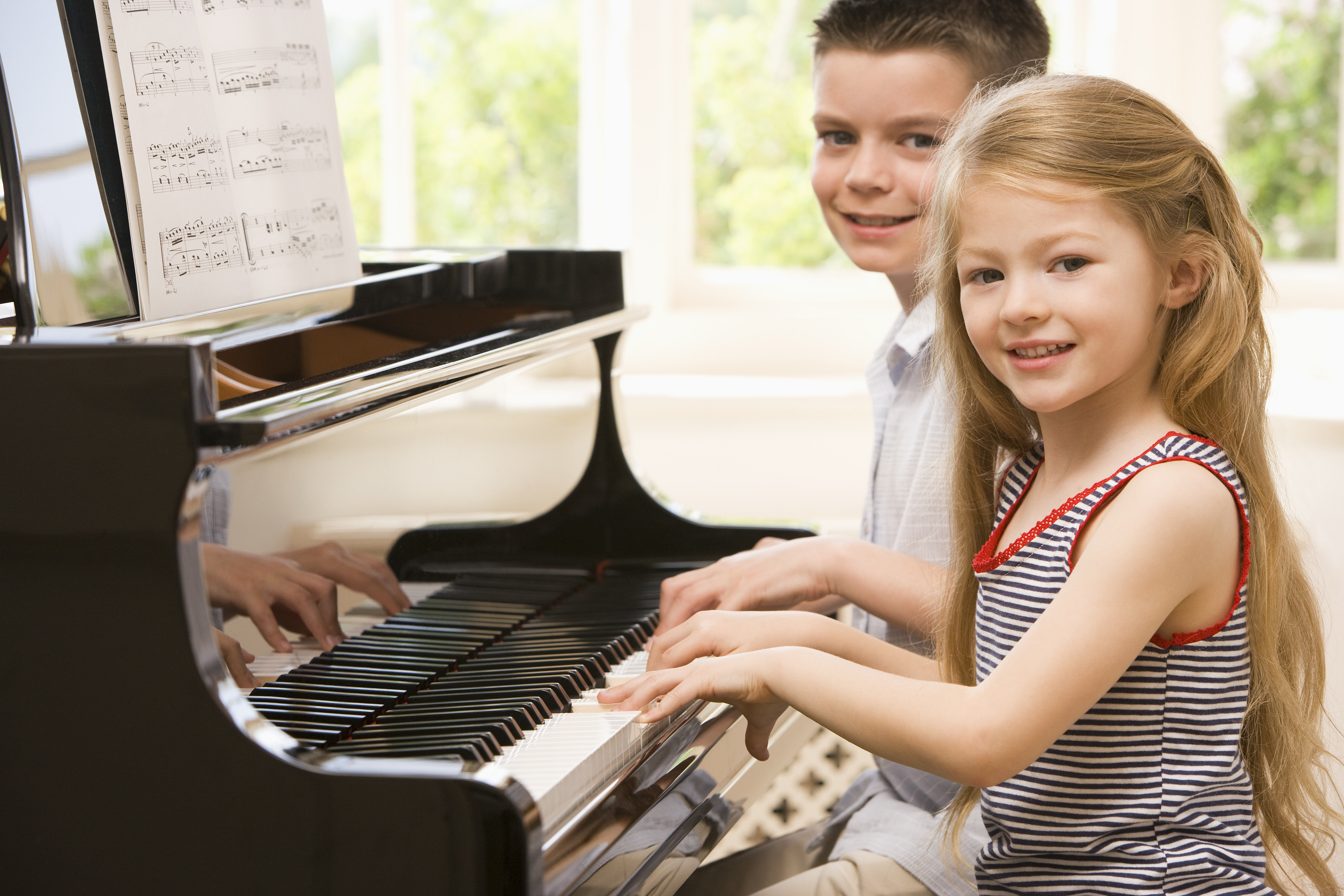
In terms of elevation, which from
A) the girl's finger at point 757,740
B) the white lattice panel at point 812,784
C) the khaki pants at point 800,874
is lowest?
the white lattice panel at point 812,784

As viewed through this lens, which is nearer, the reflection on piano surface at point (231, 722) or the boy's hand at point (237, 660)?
the reflection on piano surface at point (231, 722)

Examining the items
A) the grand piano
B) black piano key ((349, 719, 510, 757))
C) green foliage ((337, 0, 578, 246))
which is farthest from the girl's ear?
green foliage ((337, 0, 578, 246))

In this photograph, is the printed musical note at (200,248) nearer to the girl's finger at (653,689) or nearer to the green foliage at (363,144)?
the girl's finger at (653,689)

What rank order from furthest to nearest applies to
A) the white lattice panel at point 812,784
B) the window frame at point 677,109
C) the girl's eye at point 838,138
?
the window frame at point 677,109
the white lattice panel at point 812,784
the girl's eye at point 838,138

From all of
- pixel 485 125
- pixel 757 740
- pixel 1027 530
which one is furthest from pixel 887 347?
pixel 485 125

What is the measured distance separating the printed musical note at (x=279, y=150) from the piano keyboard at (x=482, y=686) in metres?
0.44

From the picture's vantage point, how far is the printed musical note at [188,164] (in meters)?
1.12

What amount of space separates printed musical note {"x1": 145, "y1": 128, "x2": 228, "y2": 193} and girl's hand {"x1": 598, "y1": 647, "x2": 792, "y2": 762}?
1.94 ft

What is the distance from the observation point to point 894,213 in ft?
4.92

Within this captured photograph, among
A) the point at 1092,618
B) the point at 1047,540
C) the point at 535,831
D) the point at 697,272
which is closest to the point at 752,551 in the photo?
the point at 1047,540

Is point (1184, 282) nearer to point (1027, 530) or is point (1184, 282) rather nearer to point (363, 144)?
point (1027, 530)

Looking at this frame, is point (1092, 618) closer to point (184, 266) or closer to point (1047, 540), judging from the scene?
point (1047, 540)

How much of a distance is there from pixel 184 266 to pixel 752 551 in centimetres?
64

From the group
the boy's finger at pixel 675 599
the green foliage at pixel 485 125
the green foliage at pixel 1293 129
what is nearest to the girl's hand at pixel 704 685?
the boy's finger at pixel 675 599
